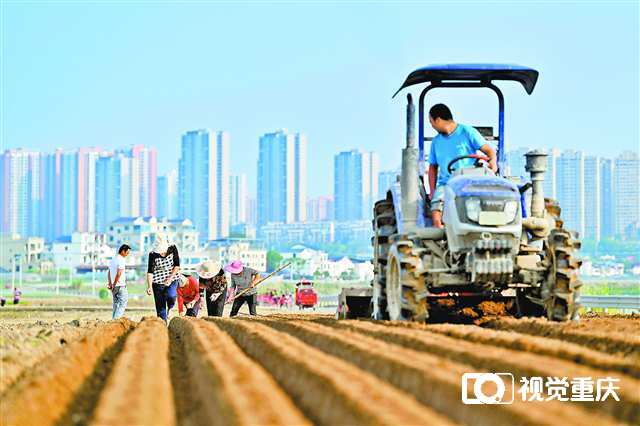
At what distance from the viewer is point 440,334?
1132 cm

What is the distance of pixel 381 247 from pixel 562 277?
2667 mm

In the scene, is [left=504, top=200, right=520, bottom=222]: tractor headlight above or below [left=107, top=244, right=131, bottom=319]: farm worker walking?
above

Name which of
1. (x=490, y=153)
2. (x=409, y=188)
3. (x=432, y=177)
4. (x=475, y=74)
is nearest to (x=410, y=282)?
(x=409, y=188)

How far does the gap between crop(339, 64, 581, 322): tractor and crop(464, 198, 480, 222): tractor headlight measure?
0.03 feet

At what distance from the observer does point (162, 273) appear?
19469 mm

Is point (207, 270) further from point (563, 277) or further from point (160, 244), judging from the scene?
point (563, 277)

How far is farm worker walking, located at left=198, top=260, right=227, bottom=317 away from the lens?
872 inches

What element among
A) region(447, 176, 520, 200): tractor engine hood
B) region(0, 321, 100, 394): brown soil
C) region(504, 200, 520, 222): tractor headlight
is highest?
region(447, 176, 520, 200): tractor engine hood

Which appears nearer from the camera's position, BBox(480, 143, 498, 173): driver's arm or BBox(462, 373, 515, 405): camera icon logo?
BBox(462, 373, 515, 405): camera icon logo

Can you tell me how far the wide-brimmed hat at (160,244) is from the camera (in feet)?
63.6

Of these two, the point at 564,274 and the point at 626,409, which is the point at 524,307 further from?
the point at 626,409

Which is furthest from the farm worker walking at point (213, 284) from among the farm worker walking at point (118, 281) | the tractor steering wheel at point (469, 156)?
the tractor steering wheel at point (469, 156)

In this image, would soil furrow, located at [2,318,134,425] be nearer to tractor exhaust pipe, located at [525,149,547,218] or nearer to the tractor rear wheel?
the tractor rear wheel

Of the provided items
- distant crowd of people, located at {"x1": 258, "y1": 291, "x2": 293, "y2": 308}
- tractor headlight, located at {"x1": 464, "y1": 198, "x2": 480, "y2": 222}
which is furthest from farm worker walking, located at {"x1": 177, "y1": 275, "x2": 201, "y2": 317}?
distant crowd of people, located at {"x1": 258, "y1": 291, "x2": 293, "y2": 308}
